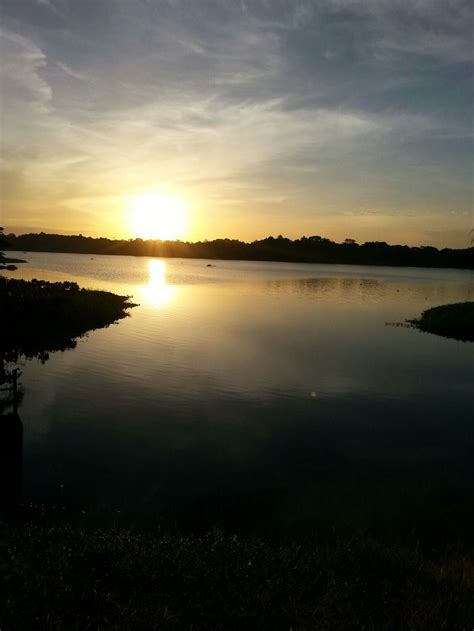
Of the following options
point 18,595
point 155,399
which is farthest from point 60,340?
point 18,595

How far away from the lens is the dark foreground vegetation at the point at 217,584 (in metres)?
9.98

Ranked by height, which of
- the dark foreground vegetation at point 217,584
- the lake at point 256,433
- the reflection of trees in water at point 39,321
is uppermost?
the reflection of trees in water at point 39,321

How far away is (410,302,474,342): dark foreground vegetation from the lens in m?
58.3

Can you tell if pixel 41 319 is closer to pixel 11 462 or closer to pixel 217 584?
pixel 11 462

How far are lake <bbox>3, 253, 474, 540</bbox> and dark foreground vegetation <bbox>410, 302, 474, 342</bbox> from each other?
7.04 m

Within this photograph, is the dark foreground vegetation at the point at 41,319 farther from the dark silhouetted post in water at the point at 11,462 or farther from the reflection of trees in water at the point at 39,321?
the dark silhouetted post in water at the point at 11,462

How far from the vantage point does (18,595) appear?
1032 centimetres

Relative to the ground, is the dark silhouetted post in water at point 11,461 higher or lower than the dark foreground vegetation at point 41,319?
lower

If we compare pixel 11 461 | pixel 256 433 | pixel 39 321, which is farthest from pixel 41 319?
pixel 256 433

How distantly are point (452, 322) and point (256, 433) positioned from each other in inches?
1823

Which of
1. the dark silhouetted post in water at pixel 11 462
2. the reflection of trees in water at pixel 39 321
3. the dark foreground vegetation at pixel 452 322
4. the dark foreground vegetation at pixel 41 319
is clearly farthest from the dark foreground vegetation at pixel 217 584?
the dark foreground vegetation at pixel 452 322

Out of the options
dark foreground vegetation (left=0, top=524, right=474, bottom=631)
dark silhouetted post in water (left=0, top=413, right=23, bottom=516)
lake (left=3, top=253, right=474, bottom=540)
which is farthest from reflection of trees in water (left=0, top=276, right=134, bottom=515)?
dark foreground vegetation (left=0, top=524, right=474, bottom=631)

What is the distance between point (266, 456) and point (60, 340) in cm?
3203

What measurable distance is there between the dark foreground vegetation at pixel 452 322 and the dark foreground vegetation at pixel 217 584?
48973 millimetres
